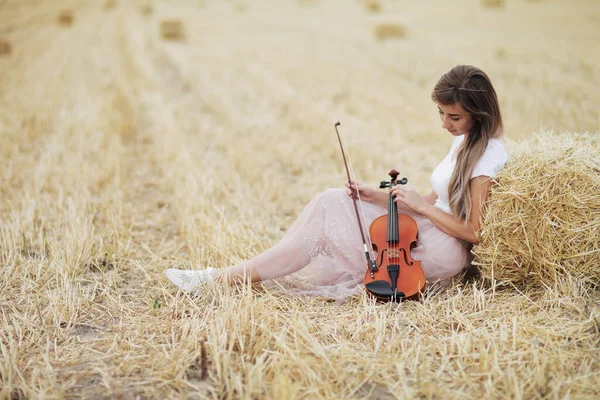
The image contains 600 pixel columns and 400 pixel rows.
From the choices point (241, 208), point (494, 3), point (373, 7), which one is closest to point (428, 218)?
point (241, 208)

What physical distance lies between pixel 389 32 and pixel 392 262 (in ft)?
34.3

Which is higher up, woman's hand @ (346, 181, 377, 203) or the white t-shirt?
the white t-shirt

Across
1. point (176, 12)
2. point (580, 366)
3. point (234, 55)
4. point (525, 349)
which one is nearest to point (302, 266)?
point (525, 349)

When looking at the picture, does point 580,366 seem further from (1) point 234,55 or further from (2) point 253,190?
(1) point 234,55

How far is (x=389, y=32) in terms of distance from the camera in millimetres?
12328

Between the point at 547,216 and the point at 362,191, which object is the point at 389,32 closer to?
Result: the point at 362,191

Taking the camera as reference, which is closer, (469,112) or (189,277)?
(469,112)

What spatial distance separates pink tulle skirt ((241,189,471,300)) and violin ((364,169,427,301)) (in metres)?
0.13

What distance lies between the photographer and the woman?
9.39 ft

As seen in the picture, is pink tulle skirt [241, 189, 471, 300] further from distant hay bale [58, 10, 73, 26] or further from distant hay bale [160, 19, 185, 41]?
distant hay bale [58, 10, 73, 26]

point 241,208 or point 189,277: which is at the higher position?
point 241,208

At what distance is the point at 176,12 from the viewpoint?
1675cm

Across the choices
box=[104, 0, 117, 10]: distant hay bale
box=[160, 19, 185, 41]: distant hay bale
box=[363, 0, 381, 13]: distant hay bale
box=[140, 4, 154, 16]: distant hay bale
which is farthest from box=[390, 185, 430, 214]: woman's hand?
box=[104, 0, 117, 10]: distant hay bale

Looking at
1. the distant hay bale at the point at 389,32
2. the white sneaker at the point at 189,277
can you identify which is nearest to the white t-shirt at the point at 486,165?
the white sneaker at the point at 189,277
